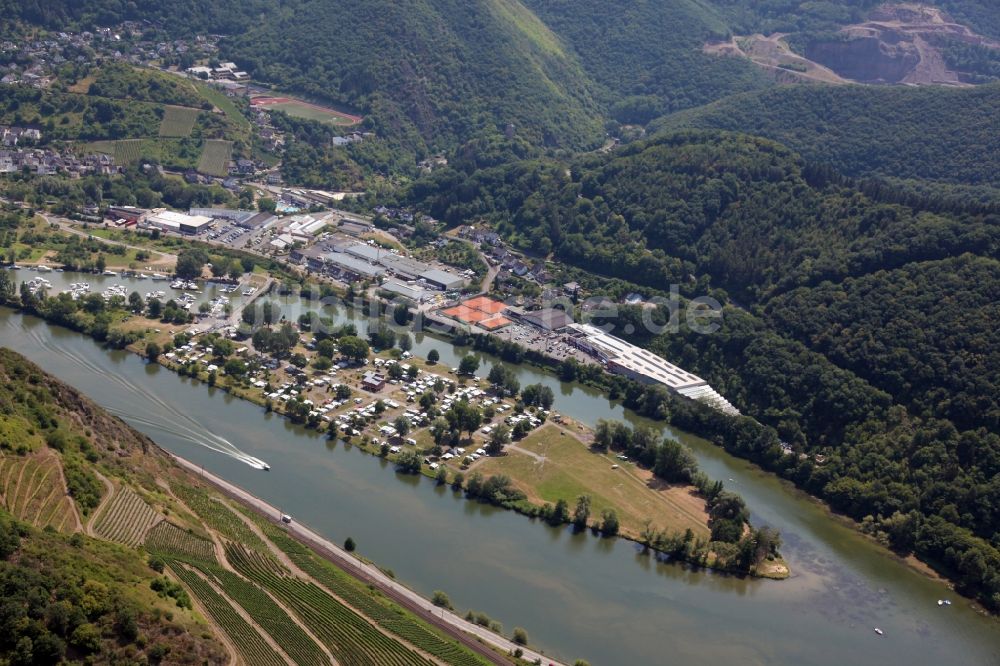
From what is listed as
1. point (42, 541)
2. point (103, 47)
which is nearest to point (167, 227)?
point (103, 47)

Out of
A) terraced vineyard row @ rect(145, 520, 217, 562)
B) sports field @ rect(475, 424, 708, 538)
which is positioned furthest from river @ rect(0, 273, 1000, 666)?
terraced vineyard row @ rect(145, 520, 217, 562)

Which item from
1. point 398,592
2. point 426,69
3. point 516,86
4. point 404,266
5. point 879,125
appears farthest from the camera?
point 516,86

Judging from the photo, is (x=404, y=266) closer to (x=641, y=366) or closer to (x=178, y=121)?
(x=641, y=366)

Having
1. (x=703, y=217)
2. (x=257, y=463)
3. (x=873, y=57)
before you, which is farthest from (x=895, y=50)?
(x=257, y=463)

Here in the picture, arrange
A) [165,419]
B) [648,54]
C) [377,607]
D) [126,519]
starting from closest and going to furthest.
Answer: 1. [126,519]
2. [377,607]
3. [165,419]
4. [648,54]

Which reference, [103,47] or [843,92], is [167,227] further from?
[843,92]

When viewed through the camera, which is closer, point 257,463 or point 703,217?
point 257,463

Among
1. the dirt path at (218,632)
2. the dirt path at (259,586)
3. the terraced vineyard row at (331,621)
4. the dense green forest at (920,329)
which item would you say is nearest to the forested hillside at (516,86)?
the dense green forest at (920,329)
